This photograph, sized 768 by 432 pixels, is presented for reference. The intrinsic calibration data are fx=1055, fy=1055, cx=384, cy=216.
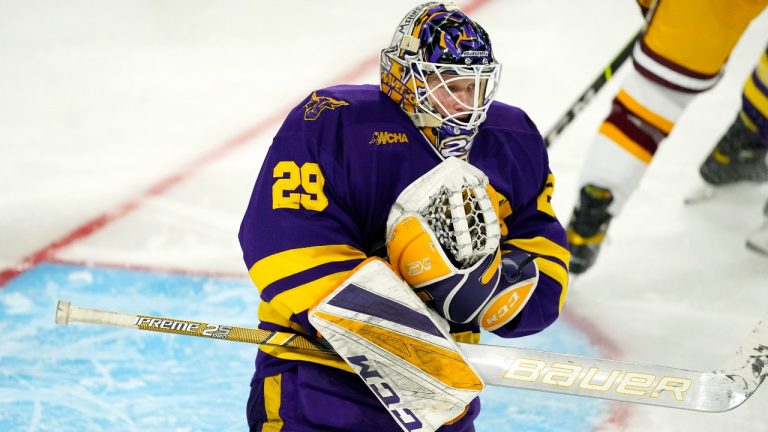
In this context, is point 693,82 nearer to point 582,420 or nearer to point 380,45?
point 582,420

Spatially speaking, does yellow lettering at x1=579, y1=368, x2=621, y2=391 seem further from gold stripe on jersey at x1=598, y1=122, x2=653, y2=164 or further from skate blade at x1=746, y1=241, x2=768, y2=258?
skate blade at x1=746, y1=241, x2=768, y2=258

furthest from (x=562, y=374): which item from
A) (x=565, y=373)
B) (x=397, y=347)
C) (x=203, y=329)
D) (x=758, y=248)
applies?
(x=758, y=248)

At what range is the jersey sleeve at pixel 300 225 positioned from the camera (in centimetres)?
170

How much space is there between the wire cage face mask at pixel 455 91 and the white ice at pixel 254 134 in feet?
3.19

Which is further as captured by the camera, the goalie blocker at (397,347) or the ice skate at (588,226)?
the ice skate at (588,226)

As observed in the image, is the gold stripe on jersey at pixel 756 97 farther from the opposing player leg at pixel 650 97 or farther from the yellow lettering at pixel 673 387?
the yellow lettering at pixel 673 387

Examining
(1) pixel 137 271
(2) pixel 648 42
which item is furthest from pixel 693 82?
(1) pixel 137 271

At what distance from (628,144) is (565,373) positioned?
3.65 feet

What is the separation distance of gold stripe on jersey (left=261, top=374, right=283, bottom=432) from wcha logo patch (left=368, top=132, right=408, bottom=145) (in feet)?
1.43

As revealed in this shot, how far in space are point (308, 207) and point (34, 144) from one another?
2215 millimetres

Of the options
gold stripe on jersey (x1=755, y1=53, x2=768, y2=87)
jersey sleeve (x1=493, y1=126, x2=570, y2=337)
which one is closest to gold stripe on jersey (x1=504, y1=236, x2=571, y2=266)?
jersey sleeve (x1=493, y1=126, x2=570, y2=337)

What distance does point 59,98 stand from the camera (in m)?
3.88

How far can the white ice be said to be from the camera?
302 cm

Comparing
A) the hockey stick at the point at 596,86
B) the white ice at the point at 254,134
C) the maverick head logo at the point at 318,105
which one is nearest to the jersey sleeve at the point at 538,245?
the maverick head logo at the point at 318,105
